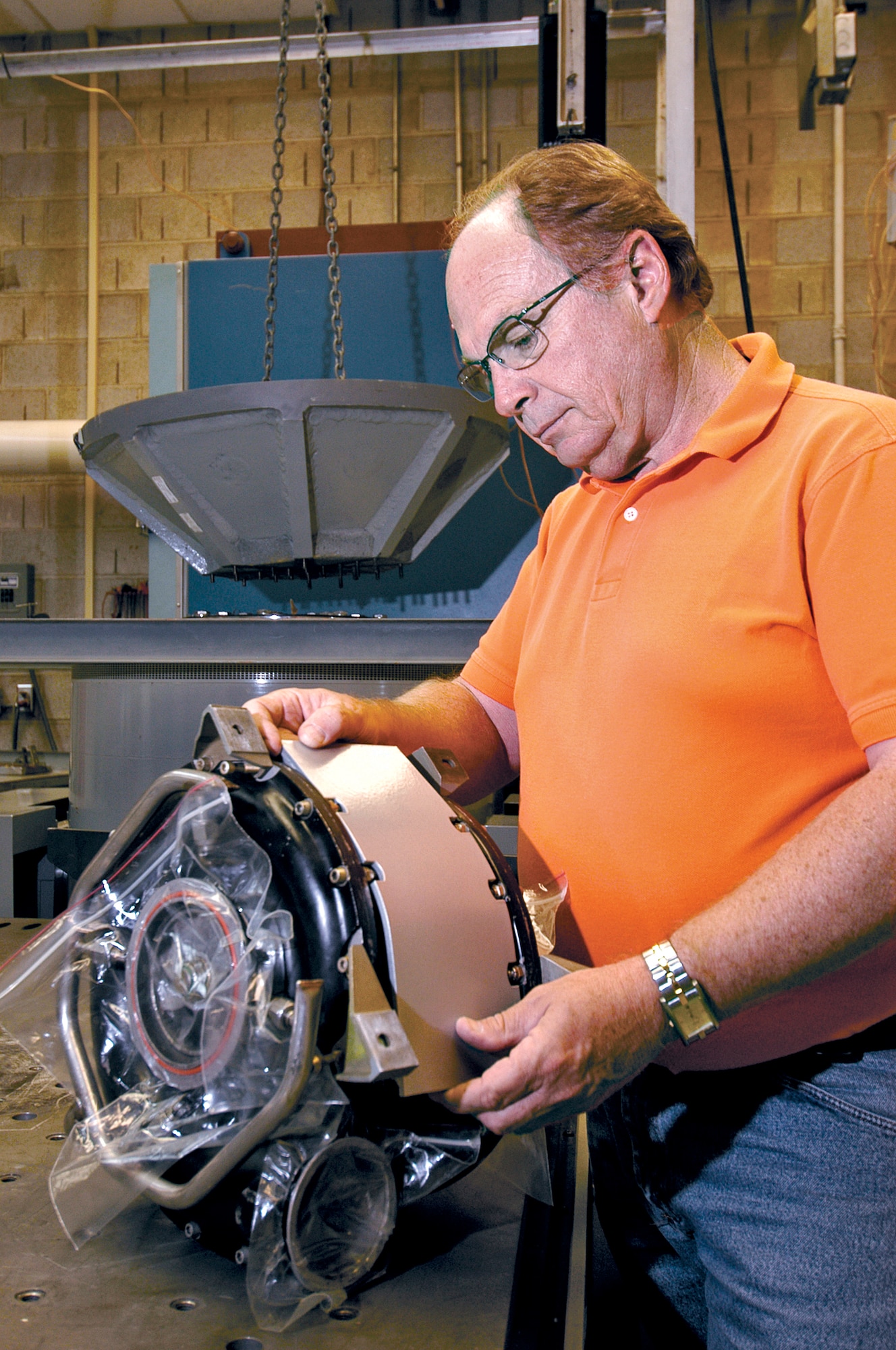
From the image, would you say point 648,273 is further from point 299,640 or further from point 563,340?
point 299,640

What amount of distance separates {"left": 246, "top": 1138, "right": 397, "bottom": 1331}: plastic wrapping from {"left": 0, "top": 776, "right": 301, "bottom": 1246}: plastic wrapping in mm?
47

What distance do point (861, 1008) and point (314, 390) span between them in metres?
1.21

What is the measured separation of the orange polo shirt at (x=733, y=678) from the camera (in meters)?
0.74

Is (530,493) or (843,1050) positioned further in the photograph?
(530,493)

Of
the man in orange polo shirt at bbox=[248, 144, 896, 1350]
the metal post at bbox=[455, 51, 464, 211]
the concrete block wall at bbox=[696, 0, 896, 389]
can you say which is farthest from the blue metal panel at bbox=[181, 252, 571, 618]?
the concrete block wall at bbox=[696, 0, 896, 389]

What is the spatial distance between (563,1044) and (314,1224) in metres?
0.19

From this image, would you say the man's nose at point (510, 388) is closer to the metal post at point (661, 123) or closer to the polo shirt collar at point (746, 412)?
the polo shirt collar at point (746, 412)

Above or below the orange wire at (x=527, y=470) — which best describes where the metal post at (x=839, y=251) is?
above

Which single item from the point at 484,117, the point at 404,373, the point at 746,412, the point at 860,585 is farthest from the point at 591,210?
the point at 484,117

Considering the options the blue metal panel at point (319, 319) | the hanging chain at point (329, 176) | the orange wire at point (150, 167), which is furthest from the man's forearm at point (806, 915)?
the orange wire at point (150, 167)

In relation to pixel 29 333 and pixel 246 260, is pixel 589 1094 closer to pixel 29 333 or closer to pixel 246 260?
pixel 246 260

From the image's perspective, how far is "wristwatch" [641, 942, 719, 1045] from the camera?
25.7 inches

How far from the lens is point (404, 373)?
2502 millimetres

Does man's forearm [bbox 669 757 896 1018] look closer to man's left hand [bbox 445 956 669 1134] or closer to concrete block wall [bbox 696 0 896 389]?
man's left hand [bbox 445 956 669 1134]
